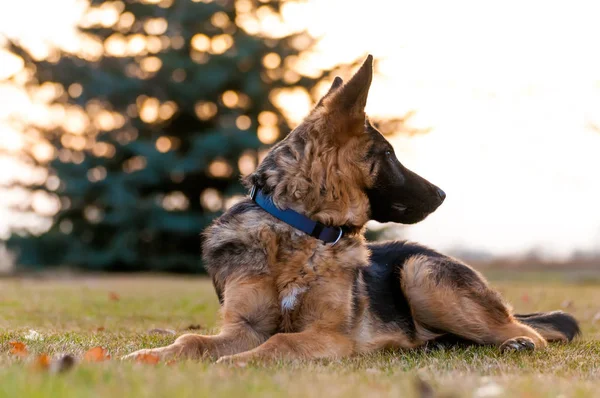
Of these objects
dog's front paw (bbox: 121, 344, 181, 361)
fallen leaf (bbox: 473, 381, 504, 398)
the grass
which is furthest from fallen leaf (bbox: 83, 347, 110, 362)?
fallen leaf (bbox: 473, 381, 504, 398)

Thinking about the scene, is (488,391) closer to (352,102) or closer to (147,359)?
(147,359)

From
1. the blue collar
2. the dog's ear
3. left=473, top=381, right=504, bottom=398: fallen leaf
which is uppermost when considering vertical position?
the dog's ear

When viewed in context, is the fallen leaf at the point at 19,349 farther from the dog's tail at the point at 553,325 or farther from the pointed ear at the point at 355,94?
the dog's tail at the point at 553,325

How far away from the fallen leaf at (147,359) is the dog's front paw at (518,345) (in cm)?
252

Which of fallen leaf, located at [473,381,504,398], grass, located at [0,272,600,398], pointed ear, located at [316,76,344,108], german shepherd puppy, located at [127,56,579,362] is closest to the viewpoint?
grass, located at [0,272,600,398]

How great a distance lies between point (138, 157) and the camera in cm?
2373

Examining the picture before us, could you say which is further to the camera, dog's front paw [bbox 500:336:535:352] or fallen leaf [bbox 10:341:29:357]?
dog's front paw [bbox 500:336:535:352]

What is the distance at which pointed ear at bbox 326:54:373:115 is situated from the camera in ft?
16.1

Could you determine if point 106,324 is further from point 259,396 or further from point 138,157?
point 138,157

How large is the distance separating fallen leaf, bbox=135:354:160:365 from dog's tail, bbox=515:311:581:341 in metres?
3.33

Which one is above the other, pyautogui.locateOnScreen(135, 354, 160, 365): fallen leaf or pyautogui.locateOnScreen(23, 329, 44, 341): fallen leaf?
pyautogui.locateOnScreen(135, 354, 160, 365): fallen leaf

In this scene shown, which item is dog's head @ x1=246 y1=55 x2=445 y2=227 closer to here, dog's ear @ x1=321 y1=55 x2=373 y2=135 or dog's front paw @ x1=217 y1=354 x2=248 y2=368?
dog's ear @ x1=321 y1=55 x2=373 y2=135

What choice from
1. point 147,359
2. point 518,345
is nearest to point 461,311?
point 518,345

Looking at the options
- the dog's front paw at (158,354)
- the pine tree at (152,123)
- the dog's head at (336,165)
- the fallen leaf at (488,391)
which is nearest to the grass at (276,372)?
the fallen leaf at (488,391)
